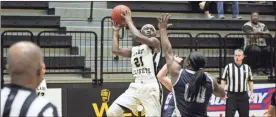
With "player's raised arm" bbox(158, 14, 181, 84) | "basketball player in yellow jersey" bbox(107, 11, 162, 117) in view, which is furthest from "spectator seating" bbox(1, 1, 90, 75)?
"player's raised arm" bbox(158, 14, 181, 84)

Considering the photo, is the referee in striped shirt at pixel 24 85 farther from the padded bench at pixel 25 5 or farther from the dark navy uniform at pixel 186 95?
the padded bench at pixel 25 5

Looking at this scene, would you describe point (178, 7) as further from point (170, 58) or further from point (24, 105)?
point (24, 105)

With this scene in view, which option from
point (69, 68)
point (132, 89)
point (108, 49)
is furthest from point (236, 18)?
point (132, 89)

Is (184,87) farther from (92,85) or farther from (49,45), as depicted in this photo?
(49,45)

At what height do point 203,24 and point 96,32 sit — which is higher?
point 203,24

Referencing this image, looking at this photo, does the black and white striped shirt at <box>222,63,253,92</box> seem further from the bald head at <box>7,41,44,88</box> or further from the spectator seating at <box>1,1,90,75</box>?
the bald head at <box>7,41,44,88</box>

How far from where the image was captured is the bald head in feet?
10.8

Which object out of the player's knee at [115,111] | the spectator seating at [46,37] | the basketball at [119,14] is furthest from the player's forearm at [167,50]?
the spectator seating at [46,37]

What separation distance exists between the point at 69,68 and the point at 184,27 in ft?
13.1

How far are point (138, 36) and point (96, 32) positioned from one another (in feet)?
20.3

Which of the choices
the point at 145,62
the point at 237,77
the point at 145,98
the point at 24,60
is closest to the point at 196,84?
the point at 145,98

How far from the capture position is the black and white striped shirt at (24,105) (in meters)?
3.40

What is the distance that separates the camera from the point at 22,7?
15.1m

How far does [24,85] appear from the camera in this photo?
342 centimetres
